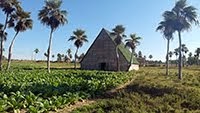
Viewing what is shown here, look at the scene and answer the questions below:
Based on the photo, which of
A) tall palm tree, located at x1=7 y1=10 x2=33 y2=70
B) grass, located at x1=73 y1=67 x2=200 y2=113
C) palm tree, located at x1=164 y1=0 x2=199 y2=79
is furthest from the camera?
tall palm tree, located at x1=7 y1=10 x2=33 y2=70

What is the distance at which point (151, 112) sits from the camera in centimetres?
1645

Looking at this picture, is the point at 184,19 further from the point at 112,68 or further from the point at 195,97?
the point at 112,68

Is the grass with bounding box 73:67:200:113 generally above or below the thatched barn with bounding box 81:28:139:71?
below

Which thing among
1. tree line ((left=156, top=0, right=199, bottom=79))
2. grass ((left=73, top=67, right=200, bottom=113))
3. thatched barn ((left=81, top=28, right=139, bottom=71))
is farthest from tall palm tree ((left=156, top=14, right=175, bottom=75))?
thatched barn ((left=81, top=28, right=139, bottom=71))

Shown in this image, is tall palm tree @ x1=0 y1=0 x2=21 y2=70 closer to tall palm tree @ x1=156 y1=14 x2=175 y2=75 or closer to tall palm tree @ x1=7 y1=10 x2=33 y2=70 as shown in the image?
tall palm tree @ x1=7 y1=10 x2=33 y2=70

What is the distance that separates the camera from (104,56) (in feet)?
208

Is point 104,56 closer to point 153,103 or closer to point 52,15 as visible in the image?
point 52,15

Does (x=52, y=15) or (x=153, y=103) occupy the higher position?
(x=52, y=15)

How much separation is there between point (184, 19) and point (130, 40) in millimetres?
32114

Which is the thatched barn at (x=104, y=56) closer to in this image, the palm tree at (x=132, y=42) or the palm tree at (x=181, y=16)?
the palm tree at (x=132, y=42)

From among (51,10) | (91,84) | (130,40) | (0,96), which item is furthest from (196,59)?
(0,96)

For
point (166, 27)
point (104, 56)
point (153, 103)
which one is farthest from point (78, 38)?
point (153, 103)

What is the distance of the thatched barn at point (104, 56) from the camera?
62.7 meters

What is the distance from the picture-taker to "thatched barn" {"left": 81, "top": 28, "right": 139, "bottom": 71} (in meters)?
62.7
